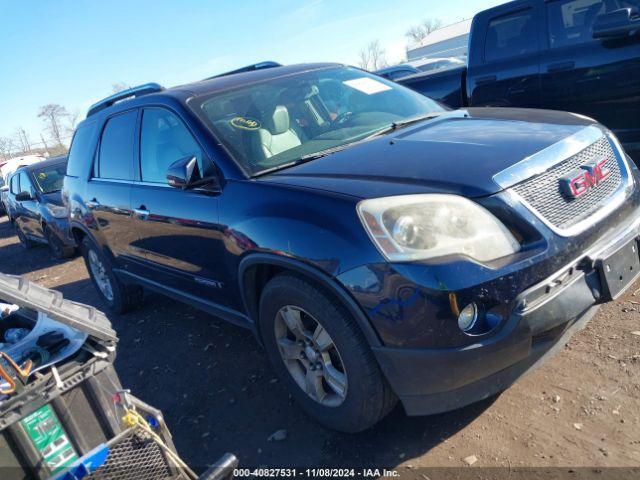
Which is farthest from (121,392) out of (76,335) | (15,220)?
(15,220)

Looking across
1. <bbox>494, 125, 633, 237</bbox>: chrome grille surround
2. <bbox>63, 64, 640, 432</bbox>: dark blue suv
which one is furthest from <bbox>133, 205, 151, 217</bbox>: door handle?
<bbox>494, 125, 633, 237</bbox>: chrome grille surround

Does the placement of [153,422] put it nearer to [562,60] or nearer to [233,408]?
[233,408]

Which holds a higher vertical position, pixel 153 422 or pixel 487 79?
pixel 487 79

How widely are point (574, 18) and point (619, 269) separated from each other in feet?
11.9

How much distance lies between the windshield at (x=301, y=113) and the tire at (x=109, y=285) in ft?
7.60

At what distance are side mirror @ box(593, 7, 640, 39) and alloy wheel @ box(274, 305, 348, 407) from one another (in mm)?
3830

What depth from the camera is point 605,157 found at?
9.12ft

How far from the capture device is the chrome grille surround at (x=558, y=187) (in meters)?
2.28

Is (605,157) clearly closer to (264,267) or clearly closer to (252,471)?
(264,267)

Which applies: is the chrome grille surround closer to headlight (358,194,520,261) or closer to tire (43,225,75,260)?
headlight (358,194,520,261)

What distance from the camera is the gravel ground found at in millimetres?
2389

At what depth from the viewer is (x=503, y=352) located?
2.10 metres

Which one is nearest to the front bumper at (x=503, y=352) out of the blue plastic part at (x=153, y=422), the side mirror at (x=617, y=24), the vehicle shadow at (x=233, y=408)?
the vehicle shadow at (x=233, y=408)

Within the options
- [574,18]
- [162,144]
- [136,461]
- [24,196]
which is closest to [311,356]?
[136,461]
